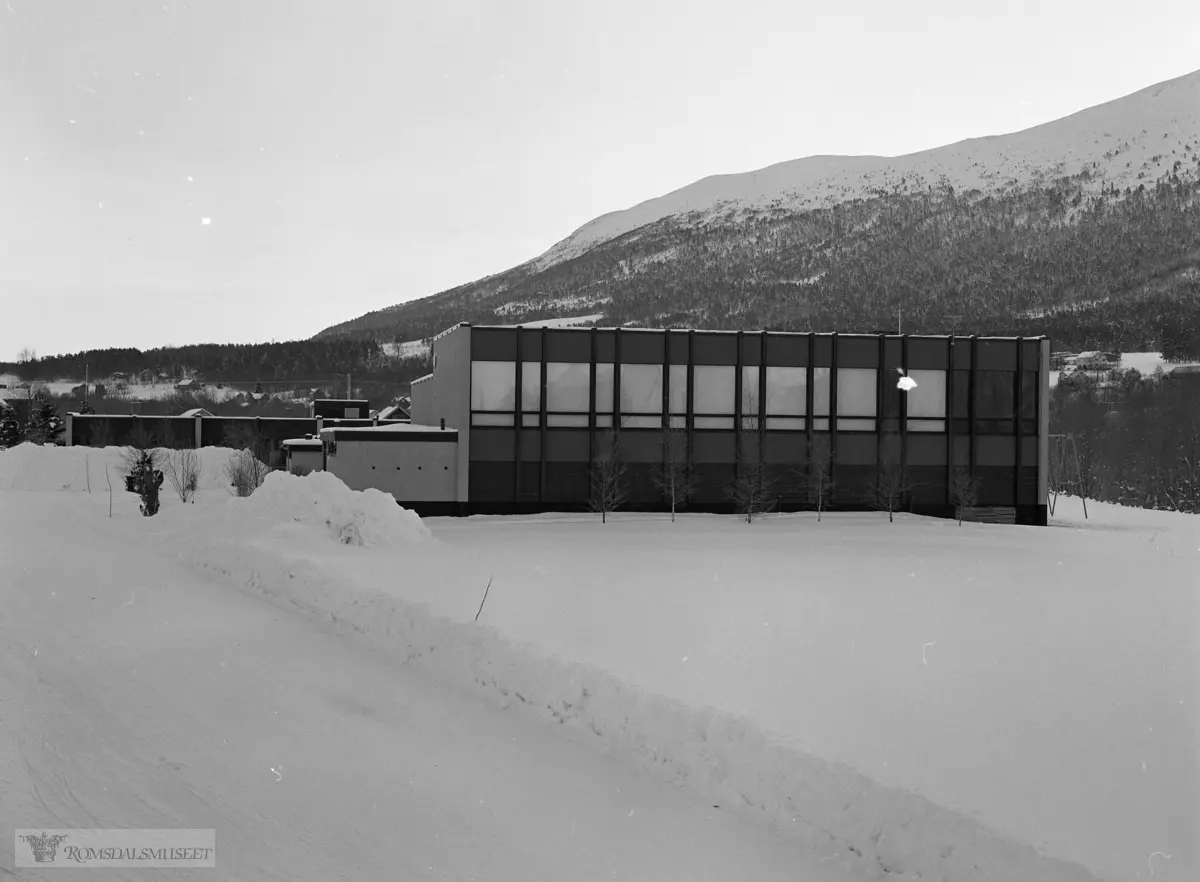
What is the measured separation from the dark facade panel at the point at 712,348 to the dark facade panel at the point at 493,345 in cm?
809

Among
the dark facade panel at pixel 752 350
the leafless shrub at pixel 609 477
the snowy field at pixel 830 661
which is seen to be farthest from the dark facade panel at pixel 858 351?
the snowy field at pixel 830 661

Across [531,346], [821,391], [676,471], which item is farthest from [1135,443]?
[531,346]

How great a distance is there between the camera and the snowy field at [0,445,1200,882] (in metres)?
6.75

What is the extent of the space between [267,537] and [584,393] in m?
18.0

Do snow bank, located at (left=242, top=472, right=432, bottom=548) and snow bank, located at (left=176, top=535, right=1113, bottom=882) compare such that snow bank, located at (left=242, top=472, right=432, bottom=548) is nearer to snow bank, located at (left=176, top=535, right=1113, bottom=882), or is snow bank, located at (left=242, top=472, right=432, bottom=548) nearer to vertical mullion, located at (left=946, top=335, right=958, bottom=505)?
snow bank, located at (left=176, top=535, right=1113, bottom=882)

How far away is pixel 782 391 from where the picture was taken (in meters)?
37.4

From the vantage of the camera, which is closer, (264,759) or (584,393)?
(264,759)

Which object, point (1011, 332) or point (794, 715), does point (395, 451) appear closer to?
point (794, 715)

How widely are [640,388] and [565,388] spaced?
3.35 metres

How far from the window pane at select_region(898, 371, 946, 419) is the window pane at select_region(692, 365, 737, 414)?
8.54m

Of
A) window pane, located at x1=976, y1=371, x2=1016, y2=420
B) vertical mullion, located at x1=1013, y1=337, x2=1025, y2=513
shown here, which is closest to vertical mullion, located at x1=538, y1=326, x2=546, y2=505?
window pane, located at x1=976, y1=371, x2=1016, y2=420

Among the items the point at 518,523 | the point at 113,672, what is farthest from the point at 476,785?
the point at 518,523

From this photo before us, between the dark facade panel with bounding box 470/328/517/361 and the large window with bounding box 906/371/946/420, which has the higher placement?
the dark facade panel with bounding box 470/328/517/361

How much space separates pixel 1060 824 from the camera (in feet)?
21.3
